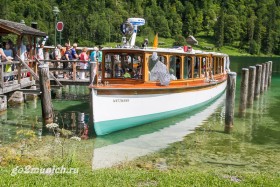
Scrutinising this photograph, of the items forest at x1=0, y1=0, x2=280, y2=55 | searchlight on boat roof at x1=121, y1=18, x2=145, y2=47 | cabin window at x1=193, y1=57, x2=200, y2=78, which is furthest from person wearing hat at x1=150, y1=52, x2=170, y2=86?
forest at x1=0, y1=0, x2=280, y2=55

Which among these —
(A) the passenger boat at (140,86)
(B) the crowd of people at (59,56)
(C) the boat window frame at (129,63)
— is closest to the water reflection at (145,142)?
(A) the passenger boat at (140,86)

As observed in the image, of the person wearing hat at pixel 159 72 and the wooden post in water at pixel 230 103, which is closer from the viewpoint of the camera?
the person wearing hat at pixel 159 72

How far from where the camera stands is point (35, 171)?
885 centimetres

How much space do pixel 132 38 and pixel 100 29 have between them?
141924 millimetres

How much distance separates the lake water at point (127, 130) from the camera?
14098 mm

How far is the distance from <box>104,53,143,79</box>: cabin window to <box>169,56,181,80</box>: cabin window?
6.84 ft

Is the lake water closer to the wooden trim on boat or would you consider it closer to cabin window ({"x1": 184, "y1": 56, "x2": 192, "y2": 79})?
the wooden trim on boat

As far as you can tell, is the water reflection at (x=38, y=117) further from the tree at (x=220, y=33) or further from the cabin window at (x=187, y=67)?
the tree at (x=220, y=33)

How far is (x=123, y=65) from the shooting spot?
1758 cm

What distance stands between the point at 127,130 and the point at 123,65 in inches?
114

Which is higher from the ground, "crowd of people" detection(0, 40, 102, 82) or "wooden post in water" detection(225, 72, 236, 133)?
"crowd of people" detection(0, 40, 102, 82)

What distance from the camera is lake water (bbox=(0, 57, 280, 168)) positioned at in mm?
14098

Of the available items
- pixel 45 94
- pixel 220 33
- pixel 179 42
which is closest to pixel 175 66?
pixel 45 94

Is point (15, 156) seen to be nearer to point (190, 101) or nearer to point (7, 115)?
point (7, 115)
